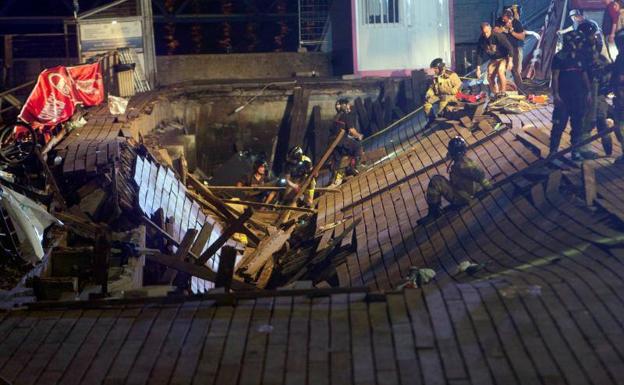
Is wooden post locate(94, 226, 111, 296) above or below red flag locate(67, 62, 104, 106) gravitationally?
below

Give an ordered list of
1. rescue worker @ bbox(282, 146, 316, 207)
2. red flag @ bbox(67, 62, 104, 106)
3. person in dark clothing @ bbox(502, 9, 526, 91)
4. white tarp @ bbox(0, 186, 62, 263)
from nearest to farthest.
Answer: white tarp @ bbox(0, 186, 62, 263) → rescue worker @ bbox(282, 146, 316, 207) → red flag @ bbox(67, 62, 104, 106) → person in dark clothing @ bbox(502, 9, 526, 91)

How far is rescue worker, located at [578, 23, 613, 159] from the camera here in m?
15.5

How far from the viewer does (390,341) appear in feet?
27.7

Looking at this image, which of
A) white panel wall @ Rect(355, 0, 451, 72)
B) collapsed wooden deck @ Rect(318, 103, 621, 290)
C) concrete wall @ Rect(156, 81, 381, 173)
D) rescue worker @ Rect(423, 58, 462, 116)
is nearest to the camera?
collapsed wooden deck @ Rect(318, 103, 621, 290)

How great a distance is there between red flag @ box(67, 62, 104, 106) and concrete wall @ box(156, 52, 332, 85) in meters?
5.96

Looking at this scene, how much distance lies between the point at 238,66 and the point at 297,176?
759 cm

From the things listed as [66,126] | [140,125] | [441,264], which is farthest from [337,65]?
[441,264]

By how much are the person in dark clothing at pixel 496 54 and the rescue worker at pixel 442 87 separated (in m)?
0.79

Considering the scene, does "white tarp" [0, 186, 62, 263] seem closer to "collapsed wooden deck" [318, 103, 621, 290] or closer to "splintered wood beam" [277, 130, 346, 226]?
"collapsed wooden deck" [318, 103, 621, 290]

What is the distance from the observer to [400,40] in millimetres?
29547

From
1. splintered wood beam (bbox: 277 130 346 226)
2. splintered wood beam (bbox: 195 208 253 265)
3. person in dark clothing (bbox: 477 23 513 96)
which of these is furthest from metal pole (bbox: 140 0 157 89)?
splintered wood beam (bbox: 195 208 253 265)

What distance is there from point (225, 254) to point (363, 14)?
21.0 meters

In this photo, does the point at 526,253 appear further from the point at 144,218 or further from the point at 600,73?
the point at 144,218

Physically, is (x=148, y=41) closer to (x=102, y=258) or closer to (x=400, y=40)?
(x=400, y=40)
